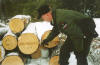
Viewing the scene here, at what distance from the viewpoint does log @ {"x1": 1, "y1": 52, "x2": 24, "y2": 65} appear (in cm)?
606

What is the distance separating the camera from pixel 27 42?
6.25 m

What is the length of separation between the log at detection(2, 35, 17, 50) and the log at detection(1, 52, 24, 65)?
312 millimetres

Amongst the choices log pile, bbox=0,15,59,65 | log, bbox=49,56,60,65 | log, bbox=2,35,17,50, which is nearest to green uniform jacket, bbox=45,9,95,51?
log, bbox=49,56,60,65

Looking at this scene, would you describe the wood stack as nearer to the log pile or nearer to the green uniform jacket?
the log pile

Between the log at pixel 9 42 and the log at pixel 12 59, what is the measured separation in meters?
0.31

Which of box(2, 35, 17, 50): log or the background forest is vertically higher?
box(2, 35, 17, 50): log

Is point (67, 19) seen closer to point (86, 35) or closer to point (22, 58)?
point (86, 35)

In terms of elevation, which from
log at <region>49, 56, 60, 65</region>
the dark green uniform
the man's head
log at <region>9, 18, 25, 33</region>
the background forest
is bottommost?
the background forest

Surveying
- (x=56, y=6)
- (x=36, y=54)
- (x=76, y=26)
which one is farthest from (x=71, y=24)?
(x=56, y=6)

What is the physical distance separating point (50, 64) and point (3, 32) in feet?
6.73

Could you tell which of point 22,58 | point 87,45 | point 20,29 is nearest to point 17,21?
point 20,29

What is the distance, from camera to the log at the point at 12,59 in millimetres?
6059

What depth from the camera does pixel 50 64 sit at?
19.8 ft

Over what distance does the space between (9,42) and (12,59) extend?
51cm
